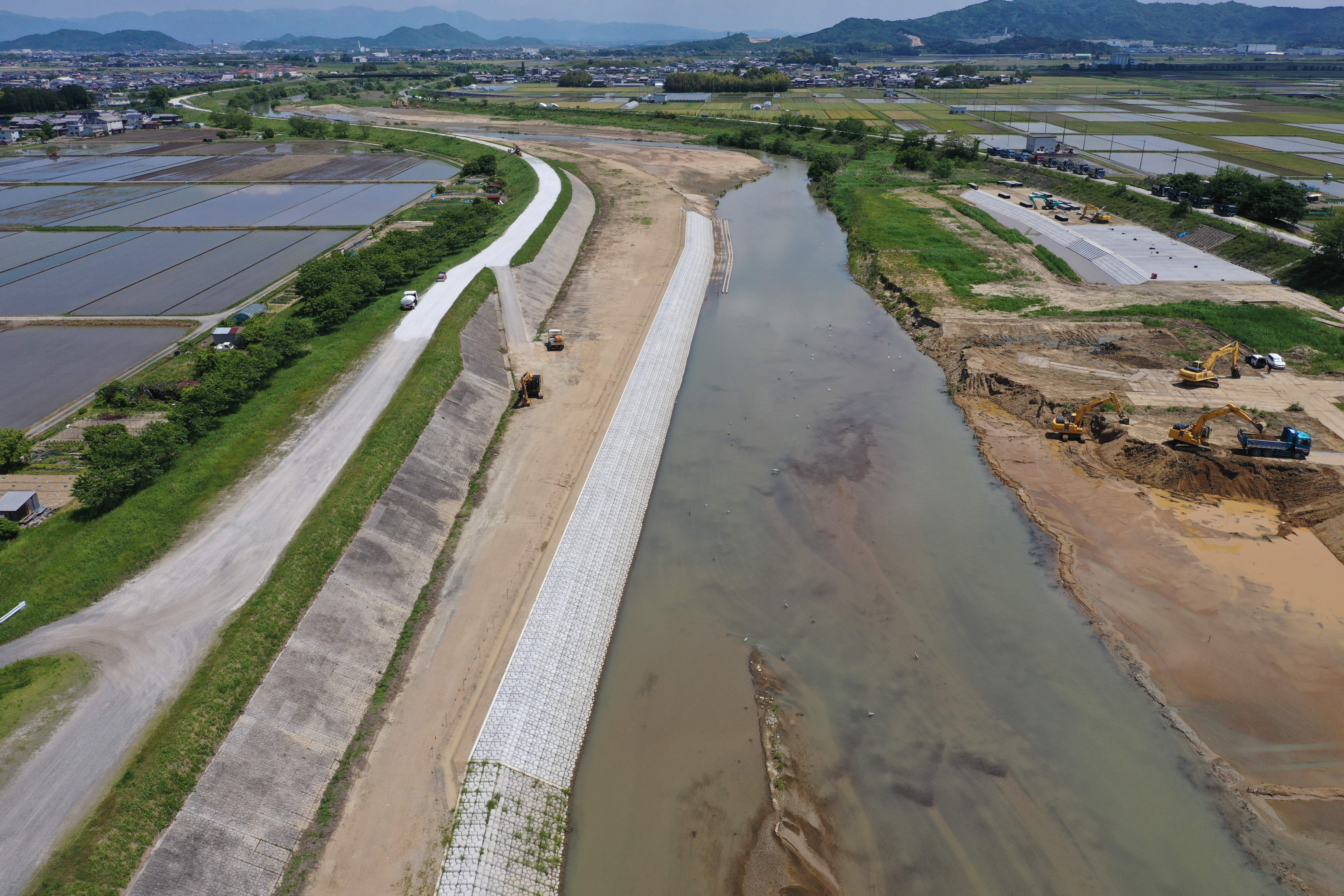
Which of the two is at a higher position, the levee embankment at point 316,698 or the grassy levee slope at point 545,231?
the grassy levee slope at point 545,231

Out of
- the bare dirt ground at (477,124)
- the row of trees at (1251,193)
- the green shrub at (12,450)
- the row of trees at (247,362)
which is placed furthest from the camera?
the bare dirt ground at (477,124)

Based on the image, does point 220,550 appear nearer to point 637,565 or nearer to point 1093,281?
point 637,565

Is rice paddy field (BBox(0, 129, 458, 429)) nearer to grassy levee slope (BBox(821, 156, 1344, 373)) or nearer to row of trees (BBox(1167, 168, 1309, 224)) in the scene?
grassy levee slope (BBox(821, 156, 1344, 373))

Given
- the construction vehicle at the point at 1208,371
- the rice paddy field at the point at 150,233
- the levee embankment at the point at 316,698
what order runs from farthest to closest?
the rice paddy field at the point at 150,233 → the construction vehicle at the point at 1208,371 → the levee embankment at the point at 316,698

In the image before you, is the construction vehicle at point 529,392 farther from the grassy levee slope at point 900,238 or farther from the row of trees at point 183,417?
the grassy levee slope at point 900,238

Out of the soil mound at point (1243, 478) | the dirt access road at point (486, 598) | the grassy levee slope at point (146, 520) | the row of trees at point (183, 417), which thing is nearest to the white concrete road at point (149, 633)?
the grassy levee slope at point (146, 520)

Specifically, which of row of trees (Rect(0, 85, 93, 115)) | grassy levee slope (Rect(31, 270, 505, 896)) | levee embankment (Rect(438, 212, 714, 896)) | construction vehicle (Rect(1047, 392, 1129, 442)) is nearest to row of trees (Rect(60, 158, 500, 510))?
grassy levee slope (Rect(31, 270, 505, 896))

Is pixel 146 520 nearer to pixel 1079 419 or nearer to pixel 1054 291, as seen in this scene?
pixel 1079 419

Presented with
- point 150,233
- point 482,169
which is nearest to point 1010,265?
point 482,169
